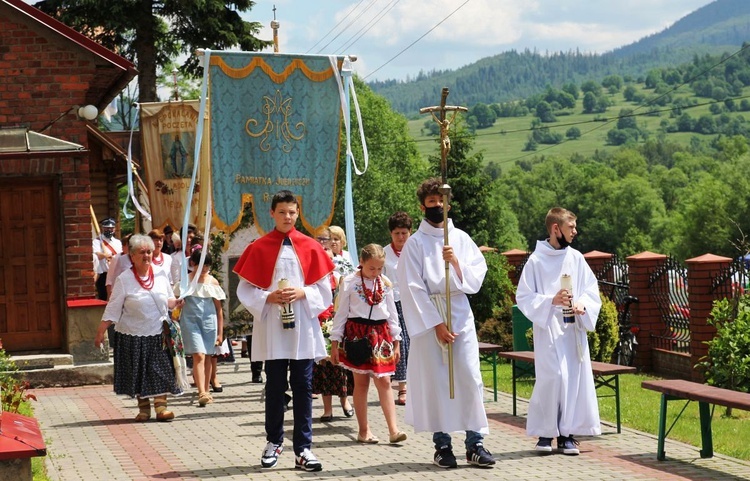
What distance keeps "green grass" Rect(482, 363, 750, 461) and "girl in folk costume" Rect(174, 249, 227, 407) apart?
3.55 m

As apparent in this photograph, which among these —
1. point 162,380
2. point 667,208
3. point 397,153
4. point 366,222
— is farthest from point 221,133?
point 667,208

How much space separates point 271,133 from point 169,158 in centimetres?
724

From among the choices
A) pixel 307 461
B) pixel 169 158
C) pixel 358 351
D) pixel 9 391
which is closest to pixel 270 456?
pixel 307 461

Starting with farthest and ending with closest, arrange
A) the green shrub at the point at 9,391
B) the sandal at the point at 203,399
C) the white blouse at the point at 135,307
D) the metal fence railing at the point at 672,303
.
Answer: the metal fence railing at the point at 672,303 → the sandal at the point at 203,399 → the white blouse at the point at 135,307 → the green shrub at the point at 9,391

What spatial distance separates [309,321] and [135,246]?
343cm

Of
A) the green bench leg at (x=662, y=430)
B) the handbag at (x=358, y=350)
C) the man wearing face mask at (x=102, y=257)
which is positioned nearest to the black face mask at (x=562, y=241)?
the green bench leg at (x=662, y=430)

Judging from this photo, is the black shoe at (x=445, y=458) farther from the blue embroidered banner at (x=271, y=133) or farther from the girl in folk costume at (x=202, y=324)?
the girl in folk costume at (x=202, y=324)

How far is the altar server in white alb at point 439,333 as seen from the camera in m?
9.41

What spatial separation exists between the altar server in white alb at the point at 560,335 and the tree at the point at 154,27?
20.5 meters

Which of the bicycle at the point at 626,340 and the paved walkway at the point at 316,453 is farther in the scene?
the bicycle at the point at 626,340

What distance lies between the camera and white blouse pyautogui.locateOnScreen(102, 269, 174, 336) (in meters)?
12.3

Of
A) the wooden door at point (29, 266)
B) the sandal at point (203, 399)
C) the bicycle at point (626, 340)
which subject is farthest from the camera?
the bicycle at point (626, 340)

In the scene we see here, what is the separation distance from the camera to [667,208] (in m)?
165

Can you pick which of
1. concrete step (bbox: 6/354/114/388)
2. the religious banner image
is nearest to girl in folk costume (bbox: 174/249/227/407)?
concrete step (bbox: 6/354/114/388)
